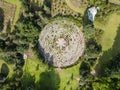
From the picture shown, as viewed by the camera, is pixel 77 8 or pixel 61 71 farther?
pixel 61 71

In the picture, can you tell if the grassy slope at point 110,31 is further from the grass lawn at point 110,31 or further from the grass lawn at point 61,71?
the grass lawn at point 61,71

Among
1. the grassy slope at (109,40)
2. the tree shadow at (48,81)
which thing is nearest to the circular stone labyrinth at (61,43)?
the tree shadow at (48,81)

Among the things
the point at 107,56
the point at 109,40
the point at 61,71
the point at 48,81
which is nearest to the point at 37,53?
the point at 61,71

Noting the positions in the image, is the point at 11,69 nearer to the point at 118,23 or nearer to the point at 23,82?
the point at 23,82

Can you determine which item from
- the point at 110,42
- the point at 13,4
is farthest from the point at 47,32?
the point at 110,42

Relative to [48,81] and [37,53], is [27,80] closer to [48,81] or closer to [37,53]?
[48,81]

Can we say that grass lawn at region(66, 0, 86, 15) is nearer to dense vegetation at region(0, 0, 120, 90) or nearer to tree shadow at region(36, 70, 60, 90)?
dense vegetation at region(0, 0, 120, 90)
